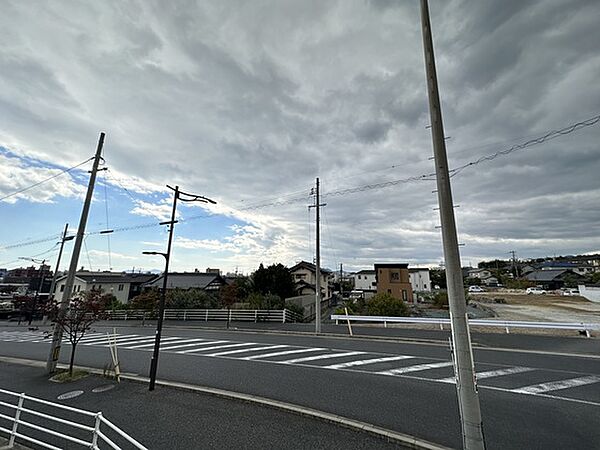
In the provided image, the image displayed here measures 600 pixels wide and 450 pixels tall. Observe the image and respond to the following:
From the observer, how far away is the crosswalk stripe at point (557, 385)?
6.56 m

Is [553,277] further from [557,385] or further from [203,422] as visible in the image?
[203,422]

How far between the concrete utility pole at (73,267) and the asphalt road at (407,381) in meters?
1.70

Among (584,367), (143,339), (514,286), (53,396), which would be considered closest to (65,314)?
(53,396)

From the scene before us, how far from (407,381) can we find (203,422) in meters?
5.31

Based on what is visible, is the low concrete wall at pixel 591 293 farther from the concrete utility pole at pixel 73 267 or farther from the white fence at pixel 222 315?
the concrete utility pole at pixel 73 267

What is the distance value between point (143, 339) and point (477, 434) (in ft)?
60.8

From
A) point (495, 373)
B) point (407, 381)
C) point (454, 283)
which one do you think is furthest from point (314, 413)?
point (495, 373)

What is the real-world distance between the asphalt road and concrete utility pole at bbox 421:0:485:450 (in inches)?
66.1

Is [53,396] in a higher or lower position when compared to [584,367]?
lower

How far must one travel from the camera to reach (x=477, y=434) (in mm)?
3264

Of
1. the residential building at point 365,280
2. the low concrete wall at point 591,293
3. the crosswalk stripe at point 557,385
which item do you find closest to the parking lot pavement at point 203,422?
the crosswalk stripe at point 557,385

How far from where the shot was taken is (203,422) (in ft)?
18.0

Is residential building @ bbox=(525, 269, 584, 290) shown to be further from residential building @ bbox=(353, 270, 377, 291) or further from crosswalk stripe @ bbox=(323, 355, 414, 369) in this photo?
crosswalk stripe @ bbox=(323, 355, 414, 369)

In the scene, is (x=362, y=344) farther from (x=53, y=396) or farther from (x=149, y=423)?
(x=53, y=396)
